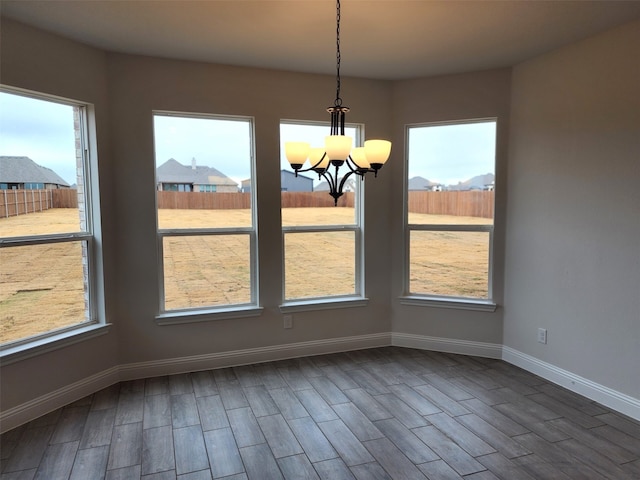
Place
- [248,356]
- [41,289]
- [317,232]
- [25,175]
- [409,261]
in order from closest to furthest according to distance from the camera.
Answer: [25,175] < [41,289] < [248,356] < [317,232] < [409,261]

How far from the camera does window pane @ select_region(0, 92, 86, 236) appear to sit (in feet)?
9.11

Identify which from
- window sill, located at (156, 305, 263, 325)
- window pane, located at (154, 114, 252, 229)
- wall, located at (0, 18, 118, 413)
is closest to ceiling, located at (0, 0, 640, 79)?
wall, located at (0, 18, 118, 413)

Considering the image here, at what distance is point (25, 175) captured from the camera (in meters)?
2.88

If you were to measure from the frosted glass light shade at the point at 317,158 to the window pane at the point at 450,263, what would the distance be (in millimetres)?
2129

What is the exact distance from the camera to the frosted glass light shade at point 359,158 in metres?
2.23

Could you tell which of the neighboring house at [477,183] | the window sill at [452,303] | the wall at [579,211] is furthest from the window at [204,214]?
the wall at [579,211]

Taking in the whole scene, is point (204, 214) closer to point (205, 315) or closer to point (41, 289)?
point (205, 315)

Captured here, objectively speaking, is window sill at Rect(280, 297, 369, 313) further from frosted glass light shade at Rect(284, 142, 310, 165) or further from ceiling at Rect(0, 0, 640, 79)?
ceiling at Rect(0, 0, 640, 79)

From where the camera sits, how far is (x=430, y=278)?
4.18m

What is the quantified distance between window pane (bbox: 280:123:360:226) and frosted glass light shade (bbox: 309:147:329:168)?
158cm

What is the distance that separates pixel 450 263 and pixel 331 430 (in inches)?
82.0

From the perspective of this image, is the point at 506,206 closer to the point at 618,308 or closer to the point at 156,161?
the point at 618,308

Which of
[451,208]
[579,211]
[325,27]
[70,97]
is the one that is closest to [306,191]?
[451,208]

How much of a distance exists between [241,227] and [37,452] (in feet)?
6.97
